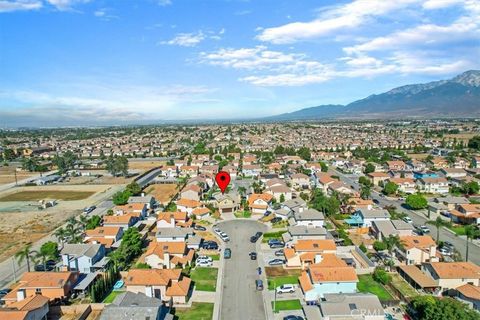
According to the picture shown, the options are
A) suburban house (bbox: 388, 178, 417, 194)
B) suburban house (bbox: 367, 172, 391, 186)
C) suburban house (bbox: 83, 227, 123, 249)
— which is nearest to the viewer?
suburban house (bbox: 83, 227, 123, 249)

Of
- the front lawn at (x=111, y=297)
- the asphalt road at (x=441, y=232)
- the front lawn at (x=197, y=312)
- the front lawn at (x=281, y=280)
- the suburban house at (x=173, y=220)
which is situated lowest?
the asphalt road at (x=441, y=232)

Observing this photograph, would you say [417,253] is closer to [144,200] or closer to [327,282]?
[327,282]

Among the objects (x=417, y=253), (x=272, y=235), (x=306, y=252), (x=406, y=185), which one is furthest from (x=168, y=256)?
(x=406, y=185)

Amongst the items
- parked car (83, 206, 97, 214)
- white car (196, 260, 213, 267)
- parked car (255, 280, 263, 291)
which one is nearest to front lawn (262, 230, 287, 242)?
white car (196, 260, 213, 267)

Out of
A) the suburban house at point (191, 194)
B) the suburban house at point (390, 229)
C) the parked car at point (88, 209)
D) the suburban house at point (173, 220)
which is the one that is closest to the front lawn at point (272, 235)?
the suburban house at point (173, 220)

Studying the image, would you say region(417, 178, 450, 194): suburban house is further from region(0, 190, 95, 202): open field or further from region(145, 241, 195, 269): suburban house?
region(0, 190, 95, 202): open field

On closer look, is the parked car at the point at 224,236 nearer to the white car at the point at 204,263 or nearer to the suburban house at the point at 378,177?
the white car at the point at 204,263
